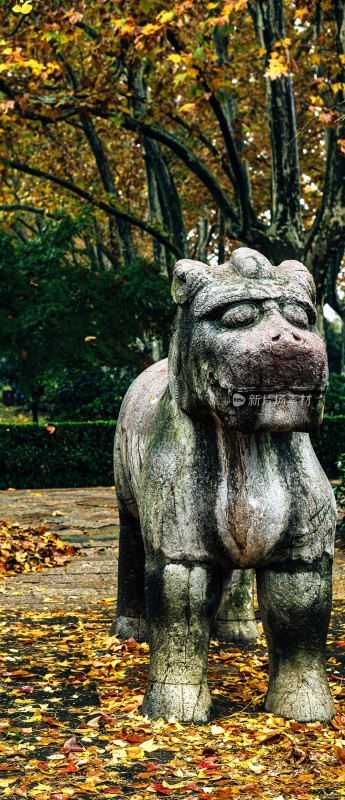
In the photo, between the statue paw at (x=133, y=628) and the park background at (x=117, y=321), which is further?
the statue paw at (x=133, y=628)

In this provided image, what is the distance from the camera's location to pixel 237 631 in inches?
215

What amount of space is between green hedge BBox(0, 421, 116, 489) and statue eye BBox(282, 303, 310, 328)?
10985mm

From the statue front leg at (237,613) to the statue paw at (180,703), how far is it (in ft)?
4.76

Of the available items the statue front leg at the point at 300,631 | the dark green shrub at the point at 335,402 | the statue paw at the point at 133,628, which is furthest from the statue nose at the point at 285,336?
the dark green shrub at the point at 335,402

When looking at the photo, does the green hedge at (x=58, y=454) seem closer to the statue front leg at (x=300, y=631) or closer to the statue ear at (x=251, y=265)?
the statue front leg at (x=300, y=631)

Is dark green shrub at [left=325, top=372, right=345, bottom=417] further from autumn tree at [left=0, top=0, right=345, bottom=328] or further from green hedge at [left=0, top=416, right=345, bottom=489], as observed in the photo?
Result: autumn tree at [left=0, top=0, right=345, bottom=328]

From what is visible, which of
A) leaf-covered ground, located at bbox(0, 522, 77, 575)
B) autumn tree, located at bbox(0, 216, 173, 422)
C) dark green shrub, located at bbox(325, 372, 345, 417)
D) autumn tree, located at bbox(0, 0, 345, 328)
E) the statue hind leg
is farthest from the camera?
autumn tree, located at bbox(0, 216, 173, 422)

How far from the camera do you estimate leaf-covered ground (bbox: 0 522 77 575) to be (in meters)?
7.97

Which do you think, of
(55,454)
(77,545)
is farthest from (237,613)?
(55,454)

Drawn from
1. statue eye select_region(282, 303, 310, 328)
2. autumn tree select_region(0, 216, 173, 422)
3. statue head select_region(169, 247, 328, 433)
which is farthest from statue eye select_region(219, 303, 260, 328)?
autumn tree select_region(0, 216, 173, 422)

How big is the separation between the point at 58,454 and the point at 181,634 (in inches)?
418

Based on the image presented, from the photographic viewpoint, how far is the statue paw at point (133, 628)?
537cm

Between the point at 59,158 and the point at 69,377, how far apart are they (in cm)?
883

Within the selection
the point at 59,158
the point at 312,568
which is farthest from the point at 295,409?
the point at 59,158
